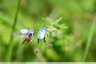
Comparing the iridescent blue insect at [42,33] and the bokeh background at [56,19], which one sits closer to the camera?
the iridescent blue insect at [42,33]

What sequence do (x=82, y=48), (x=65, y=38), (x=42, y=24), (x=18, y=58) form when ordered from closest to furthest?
(x=42, y=24)
(x=18, y=58)
(x=65, y=38)
(x=82, y=48)

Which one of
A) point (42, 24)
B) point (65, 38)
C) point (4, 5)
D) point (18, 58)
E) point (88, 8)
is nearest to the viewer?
point (42, 24)

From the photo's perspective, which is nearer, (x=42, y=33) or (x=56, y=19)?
(x=42, y=33)

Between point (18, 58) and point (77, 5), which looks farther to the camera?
point (77, 5)

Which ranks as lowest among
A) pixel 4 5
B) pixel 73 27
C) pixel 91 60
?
pixel 91 60

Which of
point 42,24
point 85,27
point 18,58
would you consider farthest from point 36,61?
point 42,24

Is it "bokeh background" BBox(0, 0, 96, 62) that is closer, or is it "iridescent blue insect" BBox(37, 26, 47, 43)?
"iridescent blue insect" BBox(37, 26, 47, 43)

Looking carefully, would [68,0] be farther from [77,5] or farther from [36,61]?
[36,61]

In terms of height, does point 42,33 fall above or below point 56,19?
below
